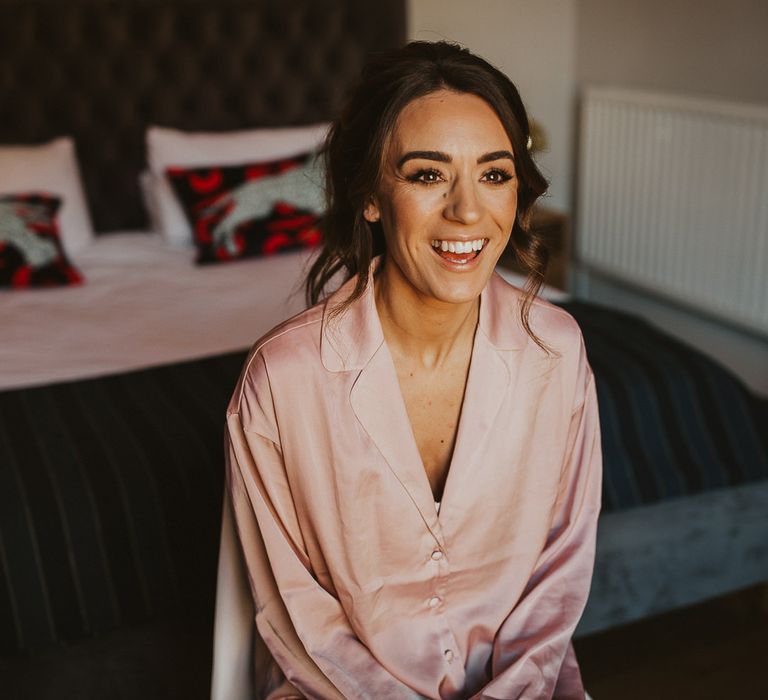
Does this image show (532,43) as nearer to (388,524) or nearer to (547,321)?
(547,321)

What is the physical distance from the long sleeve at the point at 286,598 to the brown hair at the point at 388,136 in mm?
261

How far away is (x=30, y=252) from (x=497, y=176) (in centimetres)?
206

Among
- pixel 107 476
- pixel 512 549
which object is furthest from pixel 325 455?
pixel 107 476

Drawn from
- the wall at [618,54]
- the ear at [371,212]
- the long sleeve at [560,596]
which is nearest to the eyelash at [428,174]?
the ear at [371,212]

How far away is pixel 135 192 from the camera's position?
12.0 ft

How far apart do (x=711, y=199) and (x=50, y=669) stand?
2784 millimetres

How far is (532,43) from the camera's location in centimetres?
430

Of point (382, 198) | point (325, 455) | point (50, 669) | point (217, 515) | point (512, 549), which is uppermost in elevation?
point (382, 198)

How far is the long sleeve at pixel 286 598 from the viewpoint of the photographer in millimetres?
1285

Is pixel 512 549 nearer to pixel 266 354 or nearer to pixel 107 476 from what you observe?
pixel 266 354

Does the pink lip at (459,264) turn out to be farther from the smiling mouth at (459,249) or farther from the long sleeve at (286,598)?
the long sleeve at (286,598)

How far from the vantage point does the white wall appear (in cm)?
411

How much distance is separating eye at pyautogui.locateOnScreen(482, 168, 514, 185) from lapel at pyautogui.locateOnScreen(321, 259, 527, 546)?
0.72 feet

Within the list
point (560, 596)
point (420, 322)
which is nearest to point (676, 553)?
point (560, 596)
